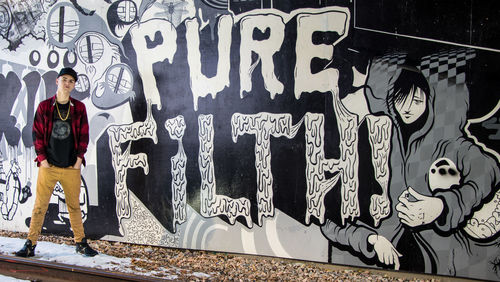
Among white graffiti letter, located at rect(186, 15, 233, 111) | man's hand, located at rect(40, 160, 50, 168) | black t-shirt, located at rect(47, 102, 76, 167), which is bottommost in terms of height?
man's hand, located at rect(40, 160, 50, 168)

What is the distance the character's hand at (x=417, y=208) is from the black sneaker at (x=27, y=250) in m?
4.39

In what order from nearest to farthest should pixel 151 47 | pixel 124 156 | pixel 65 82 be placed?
pixel 65 82 < pixel 151 47 < pixel 124 156

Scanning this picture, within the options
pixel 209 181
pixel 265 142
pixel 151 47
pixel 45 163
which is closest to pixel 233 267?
pixel 209 181

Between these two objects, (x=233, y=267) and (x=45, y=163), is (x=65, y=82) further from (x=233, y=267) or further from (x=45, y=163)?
(x=233, y=267)

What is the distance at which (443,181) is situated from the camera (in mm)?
4059

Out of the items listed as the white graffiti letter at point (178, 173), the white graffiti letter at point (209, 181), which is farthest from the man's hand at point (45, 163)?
the white graffiti letter at point (209, 181)

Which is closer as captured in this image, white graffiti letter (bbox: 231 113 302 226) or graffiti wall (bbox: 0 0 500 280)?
graffiti wall (bbox: 0 0 500 280)

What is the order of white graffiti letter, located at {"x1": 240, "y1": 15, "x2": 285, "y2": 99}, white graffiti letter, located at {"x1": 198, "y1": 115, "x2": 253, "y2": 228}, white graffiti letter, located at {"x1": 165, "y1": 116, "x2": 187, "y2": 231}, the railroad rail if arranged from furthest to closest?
white graffiti letter, located at {"x1": 165, "y1": 116, "x2": 187, "y2": 231}
white graffiti letter, located at {"x1": 198, "y1": 115, "x2": 253, "y2": 228}
white graffiti letter, located at {"x1": 240, "y1": 15, "x2": 285, "y2": 99}
the railroad rail

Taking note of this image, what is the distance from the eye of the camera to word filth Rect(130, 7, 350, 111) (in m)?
4.50

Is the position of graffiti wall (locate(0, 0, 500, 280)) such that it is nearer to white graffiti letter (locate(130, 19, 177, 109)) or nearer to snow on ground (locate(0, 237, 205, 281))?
white graffiti letter (locate(130, 19, 177, 109))

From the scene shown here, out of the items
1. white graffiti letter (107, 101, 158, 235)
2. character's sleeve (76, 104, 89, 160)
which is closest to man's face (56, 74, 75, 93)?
character's sleeve (76, 104, 89, 160)

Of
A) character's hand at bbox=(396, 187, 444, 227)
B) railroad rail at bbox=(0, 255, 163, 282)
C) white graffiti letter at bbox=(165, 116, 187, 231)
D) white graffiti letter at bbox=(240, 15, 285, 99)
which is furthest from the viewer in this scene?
white graffiti letter at bbox=(165, 116, 187, 231)

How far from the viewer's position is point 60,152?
4477 millimetres

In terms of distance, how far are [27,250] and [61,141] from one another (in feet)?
4.52
